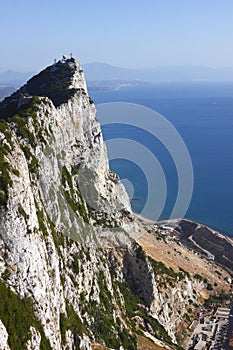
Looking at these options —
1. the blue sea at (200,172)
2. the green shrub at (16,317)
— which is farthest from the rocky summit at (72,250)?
the blue sea at (200,172)

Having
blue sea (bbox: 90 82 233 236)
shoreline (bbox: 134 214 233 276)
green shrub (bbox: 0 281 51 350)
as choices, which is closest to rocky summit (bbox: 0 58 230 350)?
green shrub (bbox: 0 281 51 350)

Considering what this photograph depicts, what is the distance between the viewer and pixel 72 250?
108ft

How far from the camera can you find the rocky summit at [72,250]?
2200 centimetres

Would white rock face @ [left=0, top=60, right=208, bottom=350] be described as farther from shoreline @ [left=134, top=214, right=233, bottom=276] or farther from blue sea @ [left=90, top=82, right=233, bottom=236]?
blue sea @ [left=90, top=82, right=233, bottom=236]

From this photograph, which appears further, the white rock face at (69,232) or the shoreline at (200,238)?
the shoreline at (200,238)

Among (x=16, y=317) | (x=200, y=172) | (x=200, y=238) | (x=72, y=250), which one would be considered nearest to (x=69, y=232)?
(x=72, y=250)

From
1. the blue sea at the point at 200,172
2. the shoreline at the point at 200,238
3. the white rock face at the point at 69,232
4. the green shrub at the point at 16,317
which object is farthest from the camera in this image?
the blue sea at the point at 200,172

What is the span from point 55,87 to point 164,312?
1092 inches

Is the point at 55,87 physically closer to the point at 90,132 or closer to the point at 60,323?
the point at 90,132

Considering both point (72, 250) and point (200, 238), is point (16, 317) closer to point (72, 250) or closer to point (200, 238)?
point (72, 250)

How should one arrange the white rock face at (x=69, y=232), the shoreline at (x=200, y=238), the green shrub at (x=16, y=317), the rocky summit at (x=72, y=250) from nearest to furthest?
the green shrub at (x=16, y=317), the rocky summit at (x=72, y=250), the white rock face at (x=69, y=232), the shoreline at (x=200, y=238)

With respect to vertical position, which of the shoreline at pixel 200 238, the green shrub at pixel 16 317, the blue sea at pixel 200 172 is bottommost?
the shoreline at pixel 200 238

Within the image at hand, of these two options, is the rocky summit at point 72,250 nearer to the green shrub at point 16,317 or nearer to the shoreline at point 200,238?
the green shrub at point 16,317

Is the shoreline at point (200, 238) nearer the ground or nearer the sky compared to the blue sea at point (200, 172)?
nearer the ground
